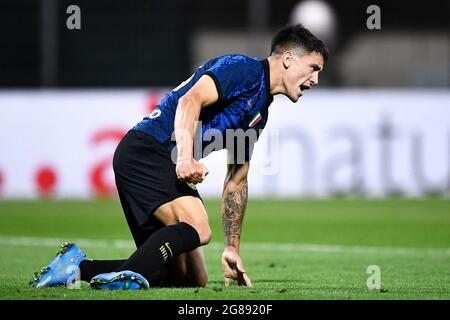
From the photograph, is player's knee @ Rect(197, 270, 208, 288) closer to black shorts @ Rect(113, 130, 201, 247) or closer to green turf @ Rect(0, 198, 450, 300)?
green turf @ Rect(0, 198, 450, 300)

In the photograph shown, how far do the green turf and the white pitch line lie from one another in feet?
0.04

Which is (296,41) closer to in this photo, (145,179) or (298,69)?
(298,69)

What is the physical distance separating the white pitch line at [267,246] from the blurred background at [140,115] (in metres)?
6.30

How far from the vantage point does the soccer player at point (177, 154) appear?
23.6 ft

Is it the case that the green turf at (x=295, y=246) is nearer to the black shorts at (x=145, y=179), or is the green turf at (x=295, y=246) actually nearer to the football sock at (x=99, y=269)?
the football sock at (x=99, y=269)

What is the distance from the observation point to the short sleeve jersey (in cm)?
740

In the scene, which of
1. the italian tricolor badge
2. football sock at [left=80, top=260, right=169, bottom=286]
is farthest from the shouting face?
football sock at [left=80, top=260, right=169, bottom=286]

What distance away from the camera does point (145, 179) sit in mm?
7535

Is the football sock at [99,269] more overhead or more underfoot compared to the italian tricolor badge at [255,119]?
more underfoot

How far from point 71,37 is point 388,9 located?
7856 millimetres

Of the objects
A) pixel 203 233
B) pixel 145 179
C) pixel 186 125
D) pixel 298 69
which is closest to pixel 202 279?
pixel 203 233

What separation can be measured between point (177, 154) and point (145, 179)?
331 mm

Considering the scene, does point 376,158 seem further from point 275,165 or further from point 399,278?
point 399,278

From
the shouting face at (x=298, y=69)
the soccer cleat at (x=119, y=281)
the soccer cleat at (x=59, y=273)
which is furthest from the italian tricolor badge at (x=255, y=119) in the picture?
the soccer cleat at (x=59, y=273)
